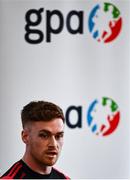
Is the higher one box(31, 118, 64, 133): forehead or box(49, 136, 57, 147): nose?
box(31, 118, 64, 133): forehead

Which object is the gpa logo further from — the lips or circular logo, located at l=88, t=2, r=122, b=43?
the lips

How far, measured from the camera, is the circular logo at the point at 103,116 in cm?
112

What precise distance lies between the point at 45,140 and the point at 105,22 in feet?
1.72

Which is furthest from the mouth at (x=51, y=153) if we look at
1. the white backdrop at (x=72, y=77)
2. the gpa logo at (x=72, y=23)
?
the gpa logo at (x=72, y=23)

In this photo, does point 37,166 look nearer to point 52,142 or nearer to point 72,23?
point 52,142

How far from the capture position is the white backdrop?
3.54ft

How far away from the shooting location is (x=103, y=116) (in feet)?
3.73

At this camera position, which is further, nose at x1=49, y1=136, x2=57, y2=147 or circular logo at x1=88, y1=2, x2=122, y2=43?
circular logo at x1=88, y1=2, x2=122, y2=43

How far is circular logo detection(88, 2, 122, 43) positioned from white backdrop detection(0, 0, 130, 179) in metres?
0.02

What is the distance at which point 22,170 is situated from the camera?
0.84 m

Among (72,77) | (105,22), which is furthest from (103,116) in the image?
(105,22)

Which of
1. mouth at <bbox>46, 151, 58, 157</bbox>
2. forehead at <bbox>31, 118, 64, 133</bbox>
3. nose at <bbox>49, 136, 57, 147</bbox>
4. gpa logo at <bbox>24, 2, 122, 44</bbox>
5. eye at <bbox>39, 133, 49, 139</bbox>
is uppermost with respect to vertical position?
gpa logo at <bbox>24, 2, 122, 44</bbox>

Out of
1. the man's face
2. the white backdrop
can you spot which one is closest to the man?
the man's face

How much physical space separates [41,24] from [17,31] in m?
0.08
